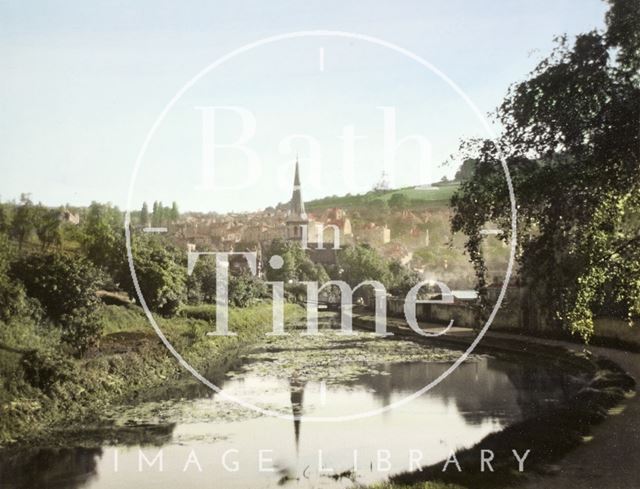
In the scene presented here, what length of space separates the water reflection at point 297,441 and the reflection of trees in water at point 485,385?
5 centimetres

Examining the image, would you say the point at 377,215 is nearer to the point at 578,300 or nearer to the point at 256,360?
the point at 256,360

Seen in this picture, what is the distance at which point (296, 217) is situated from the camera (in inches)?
1409

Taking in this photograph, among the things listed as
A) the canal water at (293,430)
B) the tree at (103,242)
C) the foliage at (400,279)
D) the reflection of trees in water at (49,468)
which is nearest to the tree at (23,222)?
the tree at (103,242)

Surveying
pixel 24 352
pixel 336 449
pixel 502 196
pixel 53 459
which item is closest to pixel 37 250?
pixel 24 352

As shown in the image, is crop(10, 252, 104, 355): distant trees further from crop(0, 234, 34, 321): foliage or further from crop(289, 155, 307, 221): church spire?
crop(289, 155, 307, 221): church spire

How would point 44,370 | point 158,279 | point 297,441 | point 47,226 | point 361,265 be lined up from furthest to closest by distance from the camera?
point 361,265 < point 158,279 < point 47,226 < point 44,370 < point 297,441

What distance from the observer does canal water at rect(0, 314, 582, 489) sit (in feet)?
50.8

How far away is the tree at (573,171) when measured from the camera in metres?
16.5

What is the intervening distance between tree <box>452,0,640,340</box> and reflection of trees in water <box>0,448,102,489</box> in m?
12.2

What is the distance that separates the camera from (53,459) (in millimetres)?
16828

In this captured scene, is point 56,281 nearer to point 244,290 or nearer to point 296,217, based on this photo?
point 296,217

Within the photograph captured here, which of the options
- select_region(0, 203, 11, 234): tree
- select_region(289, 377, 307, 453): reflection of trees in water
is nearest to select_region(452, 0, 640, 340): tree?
select_region(289, 377, 307, 453): reflection of trees in water

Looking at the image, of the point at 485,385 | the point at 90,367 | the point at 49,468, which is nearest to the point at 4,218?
the point at 90,367

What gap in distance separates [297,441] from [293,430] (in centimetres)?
125
